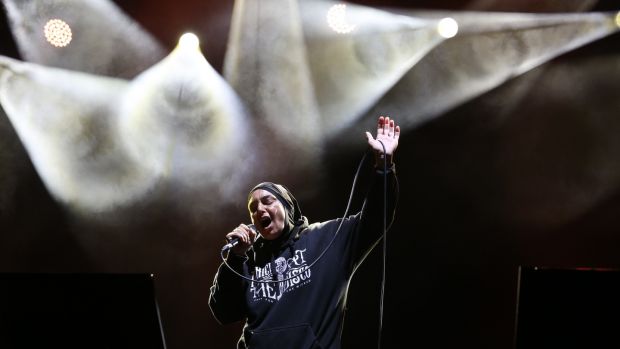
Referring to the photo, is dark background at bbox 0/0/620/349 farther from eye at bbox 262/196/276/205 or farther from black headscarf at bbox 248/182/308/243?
eye at bbox 262/196/276/205

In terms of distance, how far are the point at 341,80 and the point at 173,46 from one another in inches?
46.9

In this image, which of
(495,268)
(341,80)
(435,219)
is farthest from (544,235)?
(341,80)

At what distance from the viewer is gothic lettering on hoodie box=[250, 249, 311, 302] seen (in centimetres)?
248

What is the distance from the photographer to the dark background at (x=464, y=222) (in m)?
3.60

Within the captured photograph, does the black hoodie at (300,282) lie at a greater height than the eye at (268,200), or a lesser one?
lesser

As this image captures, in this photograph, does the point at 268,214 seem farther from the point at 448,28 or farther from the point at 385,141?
the point at 448,28

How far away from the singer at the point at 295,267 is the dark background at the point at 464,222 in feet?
3.79

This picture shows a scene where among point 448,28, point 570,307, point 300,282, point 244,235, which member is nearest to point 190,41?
point 448,28

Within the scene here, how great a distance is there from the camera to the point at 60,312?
2016 mm

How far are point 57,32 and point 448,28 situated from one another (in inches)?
106

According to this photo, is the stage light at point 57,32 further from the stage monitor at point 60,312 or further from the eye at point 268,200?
the stage monitor at point 60,312

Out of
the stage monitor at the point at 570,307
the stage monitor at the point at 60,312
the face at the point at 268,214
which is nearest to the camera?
the stage monitor at the point at 570,307

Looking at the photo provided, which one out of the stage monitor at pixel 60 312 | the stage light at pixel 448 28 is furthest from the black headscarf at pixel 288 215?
the stage light at pixel 448 28

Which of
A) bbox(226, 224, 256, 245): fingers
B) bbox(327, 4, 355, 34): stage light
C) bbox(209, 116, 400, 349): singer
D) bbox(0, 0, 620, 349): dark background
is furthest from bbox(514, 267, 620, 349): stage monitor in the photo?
bbox(327, 4, 355, 34): stage light
